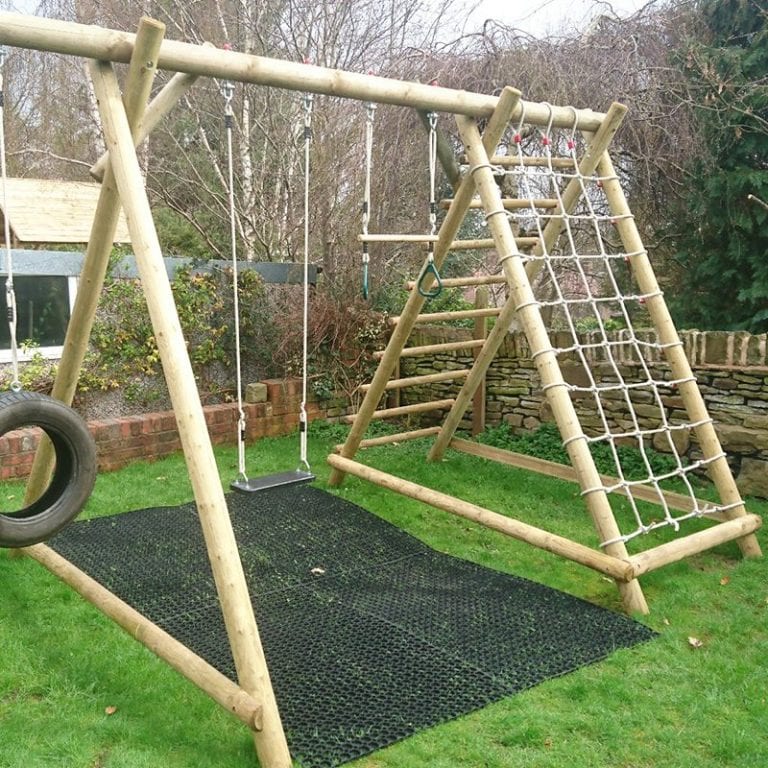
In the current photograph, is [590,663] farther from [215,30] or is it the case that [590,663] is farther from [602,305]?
[215,30]

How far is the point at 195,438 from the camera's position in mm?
2500

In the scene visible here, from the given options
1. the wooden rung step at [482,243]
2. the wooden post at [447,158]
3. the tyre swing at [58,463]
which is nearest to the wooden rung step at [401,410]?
A: the wooden rung step at [482,243]

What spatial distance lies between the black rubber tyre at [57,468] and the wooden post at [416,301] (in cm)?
206

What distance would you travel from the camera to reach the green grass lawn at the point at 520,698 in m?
2.38

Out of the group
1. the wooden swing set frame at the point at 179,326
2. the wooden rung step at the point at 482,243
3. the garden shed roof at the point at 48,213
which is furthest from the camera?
the garden shed roof at the point at 48,213

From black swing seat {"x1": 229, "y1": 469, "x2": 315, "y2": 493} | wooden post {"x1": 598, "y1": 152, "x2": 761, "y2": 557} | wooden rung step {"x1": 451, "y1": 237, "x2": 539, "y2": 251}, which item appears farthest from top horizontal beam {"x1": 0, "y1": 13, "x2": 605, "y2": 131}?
black swing seat {"x1": 229, "y1": 469, "x2": 315, "y2": 493}

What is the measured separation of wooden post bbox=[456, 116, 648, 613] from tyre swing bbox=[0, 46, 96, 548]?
187cm

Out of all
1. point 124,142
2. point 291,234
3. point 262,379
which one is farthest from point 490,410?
point 124,142

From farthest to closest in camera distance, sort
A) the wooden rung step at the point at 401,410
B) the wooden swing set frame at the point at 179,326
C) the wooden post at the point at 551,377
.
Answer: the wooden rung step at the point at 401,410
the wooden post at the point at 551,377
the wooden swing set frame at the point at 179,326

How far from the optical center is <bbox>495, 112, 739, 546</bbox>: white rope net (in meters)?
3.91

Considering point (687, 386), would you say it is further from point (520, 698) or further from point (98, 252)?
point (98, 252)

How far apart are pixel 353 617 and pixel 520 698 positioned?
893mm

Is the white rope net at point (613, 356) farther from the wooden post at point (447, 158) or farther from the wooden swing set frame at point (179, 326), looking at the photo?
the wooden post at point (447, 158)

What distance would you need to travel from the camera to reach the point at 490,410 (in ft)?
21.6
